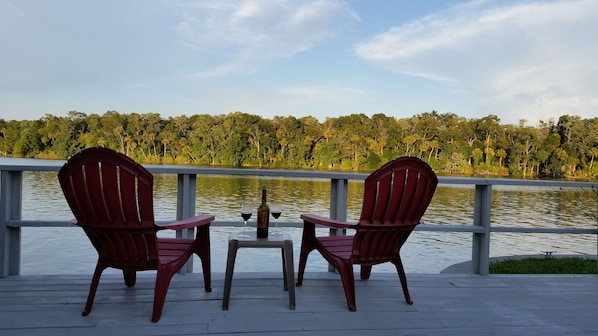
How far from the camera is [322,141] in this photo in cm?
3738

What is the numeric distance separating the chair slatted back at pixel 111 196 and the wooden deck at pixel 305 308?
0.45m

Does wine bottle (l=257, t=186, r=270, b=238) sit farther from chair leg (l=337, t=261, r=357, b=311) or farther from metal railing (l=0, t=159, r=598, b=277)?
chair leg (l=337, t=261, r=357, b=311)

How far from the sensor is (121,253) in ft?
8.06

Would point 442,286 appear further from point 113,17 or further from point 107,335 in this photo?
point 113,17

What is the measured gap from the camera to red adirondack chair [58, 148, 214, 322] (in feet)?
7.75

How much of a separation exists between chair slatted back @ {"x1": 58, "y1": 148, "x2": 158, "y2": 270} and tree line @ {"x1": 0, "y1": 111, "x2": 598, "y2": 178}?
3233 centimetres

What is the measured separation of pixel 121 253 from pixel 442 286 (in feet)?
7.17

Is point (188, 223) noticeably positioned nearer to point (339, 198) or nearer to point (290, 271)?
point (290, 271)

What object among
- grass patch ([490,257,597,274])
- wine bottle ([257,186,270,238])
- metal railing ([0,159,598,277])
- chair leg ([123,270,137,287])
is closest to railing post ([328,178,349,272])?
metal railing ([0,159,598,277])

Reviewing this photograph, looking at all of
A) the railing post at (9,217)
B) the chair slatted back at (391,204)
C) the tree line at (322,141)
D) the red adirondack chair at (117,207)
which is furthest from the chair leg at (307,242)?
the tree line at (322,141)

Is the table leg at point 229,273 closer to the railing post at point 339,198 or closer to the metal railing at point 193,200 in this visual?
the metal railing at point 193,200

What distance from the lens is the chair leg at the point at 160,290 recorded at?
7.64 feet

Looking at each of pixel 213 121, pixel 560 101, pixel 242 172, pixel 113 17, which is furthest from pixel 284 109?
pixel 242 172

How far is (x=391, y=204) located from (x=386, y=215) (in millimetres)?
74
